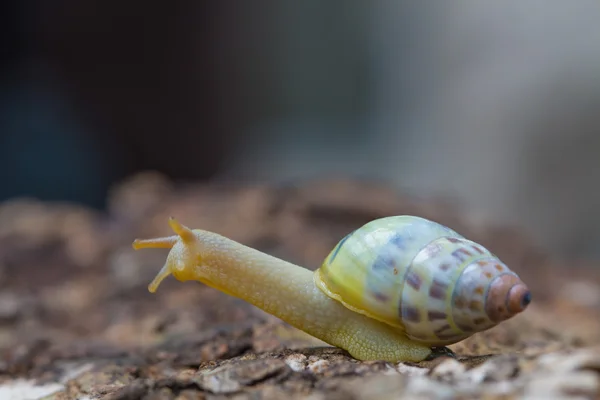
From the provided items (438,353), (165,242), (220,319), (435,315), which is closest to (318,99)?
(220,319)

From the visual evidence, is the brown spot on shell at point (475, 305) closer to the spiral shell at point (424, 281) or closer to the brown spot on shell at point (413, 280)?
the spiral shell at point (424, 281)

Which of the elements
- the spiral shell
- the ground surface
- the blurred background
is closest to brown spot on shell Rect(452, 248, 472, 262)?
the spiral shell

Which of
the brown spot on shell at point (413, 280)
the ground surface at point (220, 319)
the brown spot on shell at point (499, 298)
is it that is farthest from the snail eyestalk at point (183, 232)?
the brown spot on shell at point (499, 298)

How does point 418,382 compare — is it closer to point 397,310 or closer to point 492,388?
point 492,388

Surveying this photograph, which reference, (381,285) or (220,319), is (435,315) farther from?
(220,319)

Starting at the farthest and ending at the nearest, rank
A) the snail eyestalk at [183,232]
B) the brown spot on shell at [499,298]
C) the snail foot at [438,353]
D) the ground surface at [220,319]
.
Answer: the snail eyestalk at [183,232]
the snail foot at [438,353]
the brown spot on shell at [499,298]
the ground surface at [220,319]

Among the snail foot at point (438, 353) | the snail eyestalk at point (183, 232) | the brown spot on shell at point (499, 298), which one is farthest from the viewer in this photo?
the snail eyestalk at point (183, 232)
